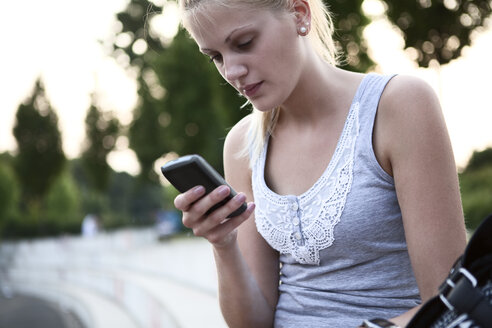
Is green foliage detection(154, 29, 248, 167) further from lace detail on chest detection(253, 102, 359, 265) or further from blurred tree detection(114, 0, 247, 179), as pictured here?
lace detail on chest detection(253, 102, 359, 265)

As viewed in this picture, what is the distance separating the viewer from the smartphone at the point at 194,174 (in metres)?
1.73

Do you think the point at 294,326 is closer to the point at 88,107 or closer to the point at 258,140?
the point at 258,140

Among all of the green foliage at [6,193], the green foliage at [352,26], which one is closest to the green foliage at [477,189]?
the green foliage at [352,26]

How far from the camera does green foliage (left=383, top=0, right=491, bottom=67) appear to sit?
13.6m

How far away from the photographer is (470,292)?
1.13 meters

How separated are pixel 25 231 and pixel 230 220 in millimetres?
35373

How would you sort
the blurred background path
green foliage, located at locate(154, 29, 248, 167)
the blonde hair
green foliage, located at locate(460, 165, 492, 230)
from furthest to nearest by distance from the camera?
1. green foliage, located at locate(154, 29, 248, 167)
2. green foliage, located at locate(460, 165, 492, 230)
3. the blurred background path
4. the blonde hair

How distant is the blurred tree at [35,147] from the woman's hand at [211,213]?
36165mm

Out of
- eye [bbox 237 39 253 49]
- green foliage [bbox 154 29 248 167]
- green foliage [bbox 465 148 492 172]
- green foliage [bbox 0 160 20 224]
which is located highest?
eye [bbox 237 39 253 49]

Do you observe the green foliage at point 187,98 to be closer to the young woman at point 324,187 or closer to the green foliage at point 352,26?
the green foliage at point 352,26

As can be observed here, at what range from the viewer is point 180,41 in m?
26.0

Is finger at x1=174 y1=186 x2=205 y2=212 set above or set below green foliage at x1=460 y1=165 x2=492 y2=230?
above

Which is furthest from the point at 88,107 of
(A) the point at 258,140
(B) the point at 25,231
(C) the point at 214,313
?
(A) the point at 258,140

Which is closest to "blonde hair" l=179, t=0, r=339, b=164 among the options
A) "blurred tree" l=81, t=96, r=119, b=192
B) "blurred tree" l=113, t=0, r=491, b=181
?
"blurred tree" l=113, t=0, r=491, b=181
